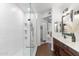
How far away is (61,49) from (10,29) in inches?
31.4

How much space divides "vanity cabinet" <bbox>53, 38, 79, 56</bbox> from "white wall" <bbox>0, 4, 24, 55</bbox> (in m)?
0.50

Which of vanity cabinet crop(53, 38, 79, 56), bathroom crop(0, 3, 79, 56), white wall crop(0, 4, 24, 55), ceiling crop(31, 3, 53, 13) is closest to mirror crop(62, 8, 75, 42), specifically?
bathroom crop(0, 3, 79, 56)

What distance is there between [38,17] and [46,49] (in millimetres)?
486

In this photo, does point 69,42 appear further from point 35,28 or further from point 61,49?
point 35,28

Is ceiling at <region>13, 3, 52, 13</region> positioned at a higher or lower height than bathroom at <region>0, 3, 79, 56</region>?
higher

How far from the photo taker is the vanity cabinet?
178 centimetres

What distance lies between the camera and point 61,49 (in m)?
1.84

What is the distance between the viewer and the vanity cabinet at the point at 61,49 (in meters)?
1.78

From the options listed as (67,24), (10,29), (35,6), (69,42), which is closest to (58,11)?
(67,24)

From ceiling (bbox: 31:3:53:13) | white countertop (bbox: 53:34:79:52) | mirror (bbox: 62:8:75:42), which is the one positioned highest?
ceiling (bbox: 31:3:53:13)

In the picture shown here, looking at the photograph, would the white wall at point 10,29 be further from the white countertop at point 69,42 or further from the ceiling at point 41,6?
the white countertop at point 69,42

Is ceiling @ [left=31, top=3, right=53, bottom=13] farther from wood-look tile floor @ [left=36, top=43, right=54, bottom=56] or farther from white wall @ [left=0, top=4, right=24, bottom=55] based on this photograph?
wood-look tile floor @ [left=36, top=43, right=54, bottom=56]

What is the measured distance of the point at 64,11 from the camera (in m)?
1.83

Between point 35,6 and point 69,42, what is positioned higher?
point 35,6
